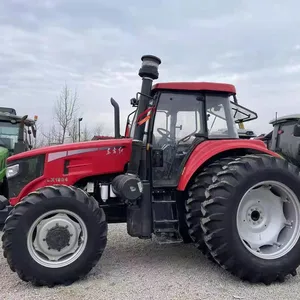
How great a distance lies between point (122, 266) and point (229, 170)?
5.74ft

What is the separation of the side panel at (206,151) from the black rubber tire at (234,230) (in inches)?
10.2

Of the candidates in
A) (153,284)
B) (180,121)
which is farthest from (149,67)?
(153,284)

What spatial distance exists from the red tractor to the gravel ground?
0.54 ft

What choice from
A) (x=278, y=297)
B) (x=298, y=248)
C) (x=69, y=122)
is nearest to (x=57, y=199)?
(x=278, y=297)

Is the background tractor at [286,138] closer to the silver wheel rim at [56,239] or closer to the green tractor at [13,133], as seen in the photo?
the silver wheel rim at [56,239]

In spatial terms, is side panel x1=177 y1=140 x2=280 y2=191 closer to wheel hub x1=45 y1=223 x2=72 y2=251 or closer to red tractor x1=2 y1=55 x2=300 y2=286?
red tractor x1=2 y1=55 x2=300 y2=286

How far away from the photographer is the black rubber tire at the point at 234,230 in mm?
3861

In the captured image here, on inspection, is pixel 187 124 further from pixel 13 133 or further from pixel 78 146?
pixel 13 133

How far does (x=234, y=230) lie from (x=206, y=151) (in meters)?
0.94

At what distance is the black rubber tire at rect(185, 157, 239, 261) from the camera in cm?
417

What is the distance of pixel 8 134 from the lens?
8.45 meters

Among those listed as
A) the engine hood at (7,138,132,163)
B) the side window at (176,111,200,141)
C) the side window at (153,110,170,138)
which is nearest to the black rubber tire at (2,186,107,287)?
the engine hood at (7,138,132,163)

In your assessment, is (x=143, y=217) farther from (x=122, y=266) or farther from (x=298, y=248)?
(x=298, y=248)

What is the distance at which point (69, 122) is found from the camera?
21.0 metres
